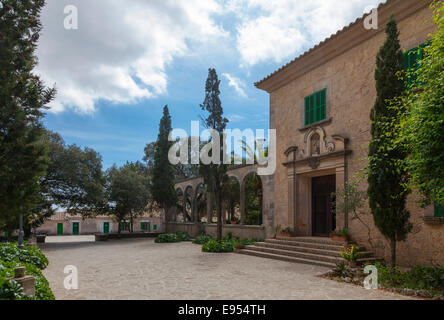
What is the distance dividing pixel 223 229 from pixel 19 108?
566 inches

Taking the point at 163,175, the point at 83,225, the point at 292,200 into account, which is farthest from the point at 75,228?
the point at 292,200

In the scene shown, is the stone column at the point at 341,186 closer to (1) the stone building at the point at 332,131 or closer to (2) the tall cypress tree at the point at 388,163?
(1) the stone building at the point at 332,131

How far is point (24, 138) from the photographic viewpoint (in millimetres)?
7684

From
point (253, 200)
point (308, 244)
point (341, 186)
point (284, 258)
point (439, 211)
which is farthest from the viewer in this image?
point (253, 200)

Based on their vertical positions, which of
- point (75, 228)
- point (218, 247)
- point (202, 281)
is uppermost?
point (202, 281)

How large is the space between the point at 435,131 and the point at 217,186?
11.5 metres

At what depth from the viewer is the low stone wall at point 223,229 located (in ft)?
55.4

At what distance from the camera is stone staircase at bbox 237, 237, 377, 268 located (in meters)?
10.5

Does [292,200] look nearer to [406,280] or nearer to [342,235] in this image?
[342,235]

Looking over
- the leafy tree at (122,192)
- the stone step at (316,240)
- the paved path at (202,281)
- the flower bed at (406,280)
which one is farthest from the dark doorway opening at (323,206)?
the leafy tree at (122,192)

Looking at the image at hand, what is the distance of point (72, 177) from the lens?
67.7ft

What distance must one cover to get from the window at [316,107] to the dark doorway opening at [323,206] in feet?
8.30

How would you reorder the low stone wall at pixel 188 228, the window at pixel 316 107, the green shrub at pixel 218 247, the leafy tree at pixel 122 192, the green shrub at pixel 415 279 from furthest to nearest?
the leafy tree at pixel 122 192
the low stone wall at pixel 188 228
the green shrub at pixel 218 247
the window at pixel 316 107
the green shrub at pixel 415 279

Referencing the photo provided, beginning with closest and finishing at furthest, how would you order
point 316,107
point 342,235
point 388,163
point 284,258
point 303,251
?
point 388,163 → point 342,235 → point 284,258 → point 303,251 → point 316,107
